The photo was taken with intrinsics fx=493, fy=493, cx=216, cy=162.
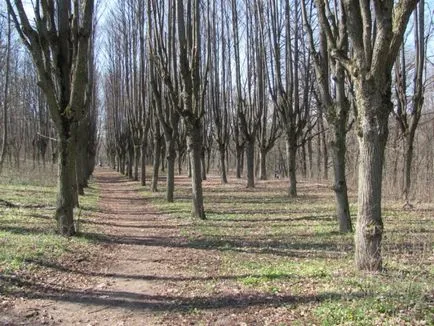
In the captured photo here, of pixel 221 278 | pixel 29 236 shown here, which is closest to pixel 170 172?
pixel 29 236

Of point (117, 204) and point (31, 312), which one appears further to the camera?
point (117, 204)

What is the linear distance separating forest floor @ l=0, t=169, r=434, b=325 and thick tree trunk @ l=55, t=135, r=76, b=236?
0.60 meters

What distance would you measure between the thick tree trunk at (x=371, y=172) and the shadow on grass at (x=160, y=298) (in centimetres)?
110

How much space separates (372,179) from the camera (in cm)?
673

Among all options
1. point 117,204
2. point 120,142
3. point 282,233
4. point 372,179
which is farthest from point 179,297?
point 120,142

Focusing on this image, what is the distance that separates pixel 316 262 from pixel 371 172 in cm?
227

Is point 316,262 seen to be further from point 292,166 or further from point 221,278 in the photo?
point 292,166

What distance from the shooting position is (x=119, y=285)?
718cm

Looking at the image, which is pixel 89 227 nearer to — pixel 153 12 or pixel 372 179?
pixel 372 179

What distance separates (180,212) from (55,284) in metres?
8.62

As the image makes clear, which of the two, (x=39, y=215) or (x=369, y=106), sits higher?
(x=369, y=106)

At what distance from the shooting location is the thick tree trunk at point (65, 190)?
10.5 metres

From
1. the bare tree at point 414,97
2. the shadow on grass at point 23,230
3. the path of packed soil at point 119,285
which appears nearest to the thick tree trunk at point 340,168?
the path of packed soil at point 119,285

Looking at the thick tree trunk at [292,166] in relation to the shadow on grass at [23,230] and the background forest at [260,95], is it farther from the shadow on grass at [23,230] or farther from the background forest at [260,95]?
the shadow on grass at [23,230]
